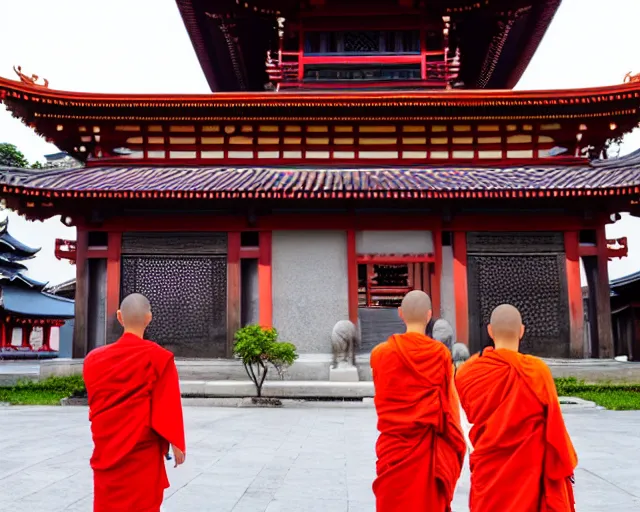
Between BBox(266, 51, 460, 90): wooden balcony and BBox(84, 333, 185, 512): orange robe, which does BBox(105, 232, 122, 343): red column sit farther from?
BBox(84, 333, 185, 512): orange robe

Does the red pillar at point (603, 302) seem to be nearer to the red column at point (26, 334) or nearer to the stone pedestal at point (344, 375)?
the stone pedestal at point (344, 375)

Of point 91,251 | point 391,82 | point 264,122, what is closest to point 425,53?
point 391,82

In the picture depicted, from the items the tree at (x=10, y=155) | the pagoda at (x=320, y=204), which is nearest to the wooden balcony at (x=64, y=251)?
the pagoda at (x=320, y=204)

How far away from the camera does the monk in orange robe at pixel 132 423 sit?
3553 millimetres

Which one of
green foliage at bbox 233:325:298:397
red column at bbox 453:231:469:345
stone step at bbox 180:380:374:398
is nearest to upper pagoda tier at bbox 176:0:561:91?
red column at bbox 453:231:469:345

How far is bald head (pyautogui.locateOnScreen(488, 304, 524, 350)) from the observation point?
3773 mm

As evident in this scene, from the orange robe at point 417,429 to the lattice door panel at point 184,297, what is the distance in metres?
10.5

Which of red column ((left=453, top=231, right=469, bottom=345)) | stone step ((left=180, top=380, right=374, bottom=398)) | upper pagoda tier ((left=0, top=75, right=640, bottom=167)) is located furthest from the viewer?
upper pagoda tier ((left=0, top=75, right=640, bottom=167))

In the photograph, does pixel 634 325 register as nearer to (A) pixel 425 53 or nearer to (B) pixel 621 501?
(A) pixel 425 53

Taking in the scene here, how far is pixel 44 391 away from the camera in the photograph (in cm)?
1386

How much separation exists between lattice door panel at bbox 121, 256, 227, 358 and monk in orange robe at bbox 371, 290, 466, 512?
10.5 meters

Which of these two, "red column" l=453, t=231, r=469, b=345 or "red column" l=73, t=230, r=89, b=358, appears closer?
"red column" l=453, t=231, r=469, b=345

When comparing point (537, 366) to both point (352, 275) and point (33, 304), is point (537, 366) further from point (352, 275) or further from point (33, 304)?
point (33, 304)

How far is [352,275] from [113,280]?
551cm
